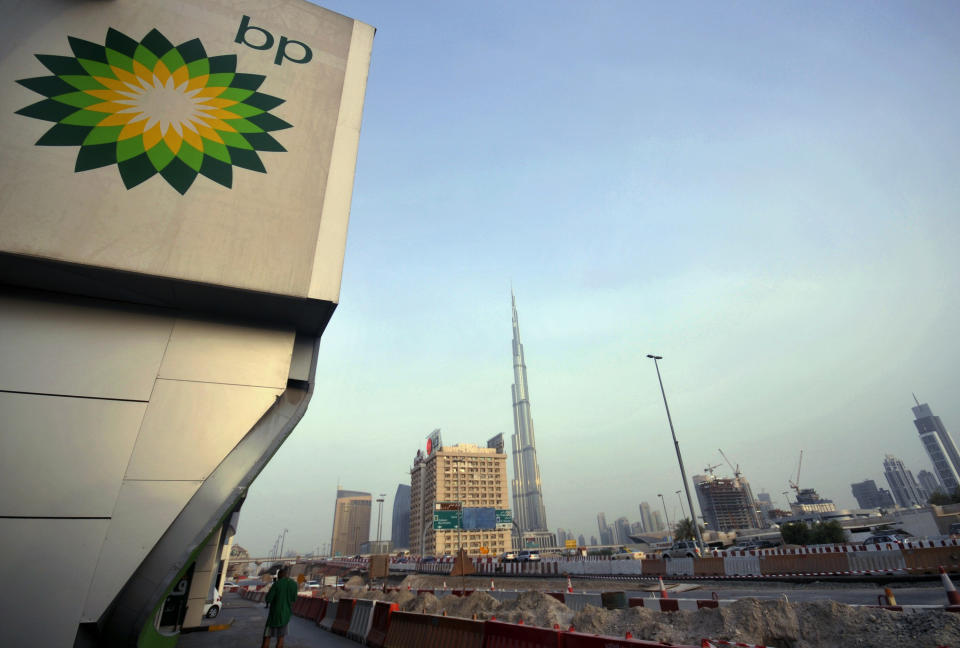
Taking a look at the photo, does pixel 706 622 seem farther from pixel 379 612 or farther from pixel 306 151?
pixel 306 151

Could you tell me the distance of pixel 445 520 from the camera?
4894 centimetres

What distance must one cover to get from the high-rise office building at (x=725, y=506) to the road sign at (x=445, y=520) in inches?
6553

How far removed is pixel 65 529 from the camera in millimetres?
5664

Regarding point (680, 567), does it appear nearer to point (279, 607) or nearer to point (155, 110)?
point (279, 607)

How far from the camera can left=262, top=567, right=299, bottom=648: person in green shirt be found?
26.6ft

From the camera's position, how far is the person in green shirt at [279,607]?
8.09m

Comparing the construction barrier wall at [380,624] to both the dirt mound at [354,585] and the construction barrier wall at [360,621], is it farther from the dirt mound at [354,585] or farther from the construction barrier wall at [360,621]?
the dirt mound at [354,585]

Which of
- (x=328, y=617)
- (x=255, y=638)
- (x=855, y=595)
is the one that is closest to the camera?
(x=255, y=638)

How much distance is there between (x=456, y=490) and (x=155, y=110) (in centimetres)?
12737

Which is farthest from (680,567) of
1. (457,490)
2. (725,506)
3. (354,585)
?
(725,506)

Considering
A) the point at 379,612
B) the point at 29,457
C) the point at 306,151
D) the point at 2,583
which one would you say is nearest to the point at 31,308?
the point at 29,457

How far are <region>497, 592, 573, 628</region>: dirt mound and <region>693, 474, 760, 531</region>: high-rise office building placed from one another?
199849mm

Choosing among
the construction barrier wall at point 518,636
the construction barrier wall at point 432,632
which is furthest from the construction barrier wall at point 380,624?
the construction barrier wall at point 518,636

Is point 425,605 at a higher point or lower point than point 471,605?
lower
